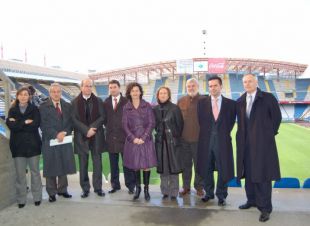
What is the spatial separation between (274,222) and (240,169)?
700 mm

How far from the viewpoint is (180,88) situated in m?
35.7

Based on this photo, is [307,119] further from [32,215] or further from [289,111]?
[32,215]

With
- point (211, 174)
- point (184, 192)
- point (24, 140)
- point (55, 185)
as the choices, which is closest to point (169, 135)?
point (211, 174)

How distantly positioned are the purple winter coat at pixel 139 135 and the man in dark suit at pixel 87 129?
0.44 metres

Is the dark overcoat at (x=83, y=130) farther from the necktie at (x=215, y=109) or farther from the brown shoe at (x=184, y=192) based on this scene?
the necktie at (x=215, y=109)

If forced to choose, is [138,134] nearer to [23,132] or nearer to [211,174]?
[211,174]

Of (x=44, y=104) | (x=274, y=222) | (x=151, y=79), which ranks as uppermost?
(x=151, y=79)

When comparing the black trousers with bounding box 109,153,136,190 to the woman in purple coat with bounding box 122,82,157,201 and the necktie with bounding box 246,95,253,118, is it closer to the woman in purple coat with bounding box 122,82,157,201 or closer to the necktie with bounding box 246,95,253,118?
the woman in purple coat with bounding box 122,82,157,201

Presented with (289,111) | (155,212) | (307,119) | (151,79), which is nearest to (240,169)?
(155,212)

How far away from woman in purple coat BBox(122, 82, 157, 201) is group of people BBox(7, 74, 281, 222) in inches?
0.5

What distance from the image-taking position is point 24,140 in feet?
12.4

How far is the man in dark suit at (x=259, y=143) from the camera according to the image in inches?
133

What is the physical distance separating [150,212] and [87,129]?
144 centimetres

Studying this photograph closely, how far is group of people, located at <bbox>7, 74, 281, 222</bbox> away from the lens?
3475 mm
